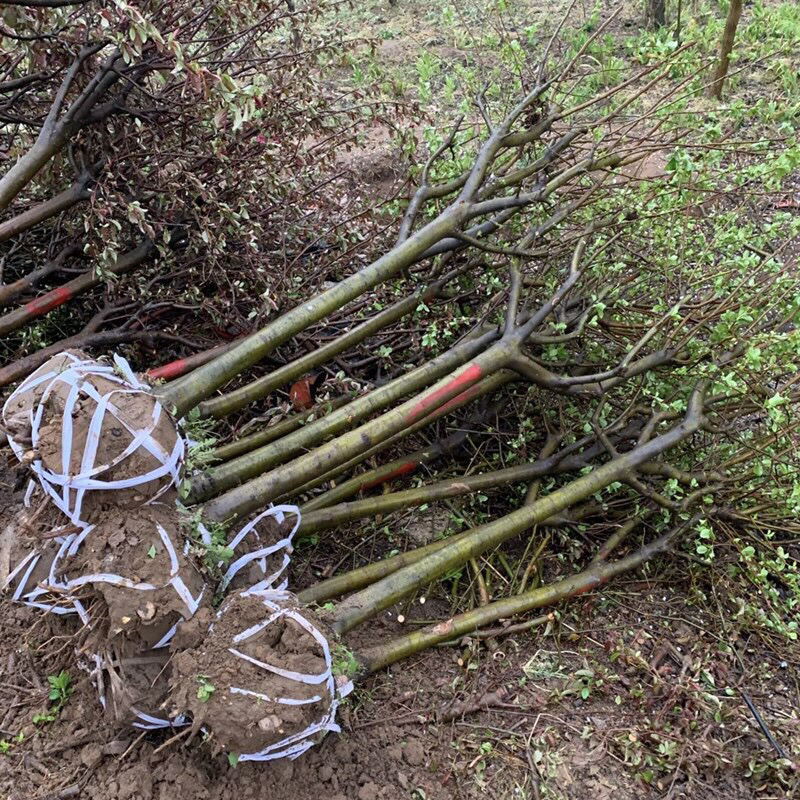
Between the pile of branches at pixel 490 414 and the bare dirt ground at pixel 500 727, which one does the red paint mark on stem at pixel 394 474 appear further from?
the bare dirt ground at pixel 500 727

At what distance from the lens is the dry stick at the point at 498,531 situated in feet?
7.79

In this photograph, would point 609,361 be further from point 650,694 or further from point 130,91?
point 130,91

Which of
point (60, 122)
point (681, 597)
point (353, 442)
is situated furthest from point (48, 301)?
point (681, 597)

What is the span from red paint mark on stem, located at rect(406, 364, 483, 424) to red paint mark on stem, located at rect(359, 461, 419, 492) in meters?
0.52

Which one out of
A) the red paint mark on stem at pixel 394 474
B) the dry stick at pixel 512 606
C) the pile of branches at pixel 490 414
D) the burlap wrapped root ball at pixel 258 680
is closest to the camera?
the burlap wrapped root ball at pixel 258 680

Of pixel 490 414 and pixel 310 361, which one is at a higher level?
pixel 310 361

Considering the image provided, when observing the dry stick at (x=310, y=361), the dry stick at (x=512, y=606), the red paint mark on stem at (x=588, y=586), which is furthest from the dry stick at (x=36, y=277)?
the red paint mark on stem at (x=588, y=586)

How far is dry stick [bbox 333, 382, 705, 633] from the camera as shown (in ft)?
Result: 7.79

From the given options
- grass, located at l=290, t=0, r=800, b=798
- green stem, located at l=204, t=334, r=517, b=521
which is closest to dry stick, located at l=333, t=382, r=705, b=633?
grass, located at l=290, t=0, r=800, b=798

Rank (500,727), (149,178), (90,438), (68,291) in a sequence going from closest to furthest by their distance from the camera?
(90,438)
(500,727)
(149,178)
(68,291)

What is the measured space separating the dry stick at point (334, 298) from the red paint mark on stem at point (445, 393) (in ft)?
1.55

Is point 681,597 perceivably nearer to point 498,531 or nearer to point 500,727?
point 498,531

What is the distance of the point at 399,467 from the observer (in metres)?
3.03

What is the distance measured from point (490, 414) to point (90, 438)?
5.91 ft
